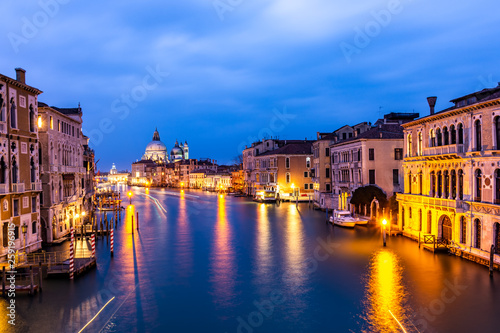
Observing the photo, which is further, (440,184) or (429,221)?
(429,221)

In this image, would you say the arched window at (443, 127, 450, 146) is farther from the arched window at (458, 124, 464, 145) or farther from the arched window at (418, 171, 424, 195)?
the arched window at (418, 171, 424, 195)

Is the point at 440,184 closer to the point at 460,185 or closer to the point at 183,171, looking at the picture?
the point at 460,185

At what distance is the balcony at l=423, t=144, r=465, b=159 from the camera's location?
2445 centimetres

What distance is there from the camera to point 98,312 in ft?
54.9

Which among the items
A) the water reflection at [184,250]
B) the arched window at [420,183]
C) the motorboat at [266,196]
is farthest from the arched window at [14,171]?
the motorboat at [266,196]

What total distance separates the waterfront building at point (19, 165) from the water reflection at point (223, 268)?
11288 mm

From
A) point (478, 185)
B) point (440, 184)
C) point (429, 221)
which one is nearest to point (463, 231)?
point (478, 185)

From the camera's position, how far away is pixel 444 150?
26.1m

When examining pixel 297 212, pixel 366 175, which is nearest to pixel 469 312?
pixel 366 175

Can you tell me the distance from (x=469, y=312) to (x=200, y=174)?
414 feet

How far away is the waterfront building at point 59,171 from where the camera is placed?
30.1 meters

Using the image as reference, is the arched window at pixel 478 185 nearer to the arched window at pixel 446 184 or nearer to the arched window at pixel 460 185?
the arched window at pixel 460 185

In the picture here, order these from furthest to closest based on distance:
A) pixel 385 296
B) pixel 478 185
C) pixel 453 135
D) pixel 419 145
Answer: pixel 419 145 → pixel 453 135 → pixel 478 185 → pixel 385 296

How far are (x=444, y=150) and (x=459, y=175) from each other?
1.88 m
